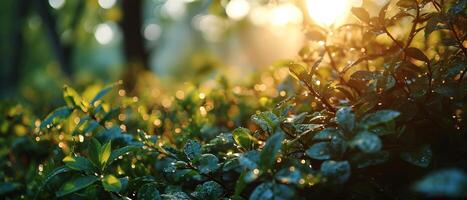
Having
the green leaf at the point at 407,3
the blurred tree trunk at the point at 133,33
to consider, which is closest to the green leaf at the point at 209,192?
the green leaf at the point at 407,3

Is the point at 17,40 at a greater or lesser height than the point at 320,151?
greater

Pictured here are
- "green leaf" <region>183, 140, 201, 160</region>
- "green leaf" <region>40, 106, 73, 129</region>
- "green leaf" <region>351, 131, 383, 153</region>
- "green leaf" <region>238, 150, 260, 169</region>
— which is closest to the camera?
"green leaf" <region>351, 131, 383, 153</region>

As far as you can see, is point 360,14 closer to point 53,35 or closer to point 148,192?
point 148,192

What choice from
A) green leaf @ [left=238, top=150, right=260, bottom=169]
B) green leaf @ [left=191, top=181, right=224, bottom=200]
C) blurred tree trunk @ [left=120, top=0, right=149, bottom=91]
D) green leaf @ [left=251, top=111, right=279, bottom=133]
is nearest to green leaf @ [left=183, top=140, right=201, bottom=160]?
green leaf @ [left=191, top=181, right=224, bottom=200]

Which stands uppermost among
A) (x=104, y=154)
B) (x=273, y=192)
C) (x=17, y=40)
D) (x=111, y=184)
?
(x=17, y=40)

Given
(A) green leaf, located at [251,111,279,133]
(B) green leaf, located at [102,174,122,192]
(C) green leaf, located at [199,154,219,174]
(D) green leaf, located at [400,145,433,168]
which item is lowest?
(D) green leaf, located at [400,145,433,168]

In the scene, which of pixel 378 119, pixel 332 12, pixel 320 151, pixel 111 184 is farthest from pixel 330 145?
pixel 332 12

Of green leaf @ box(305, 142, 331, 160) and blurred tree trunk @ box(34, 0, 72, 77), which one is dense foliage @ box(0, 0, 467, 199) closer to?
green leaf @ box(305, 142, 331, 160)

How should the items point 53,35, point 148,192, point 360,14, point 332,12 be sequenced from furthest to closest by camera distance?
point 53,35, point 332,12, point 360,14, point 148,192
